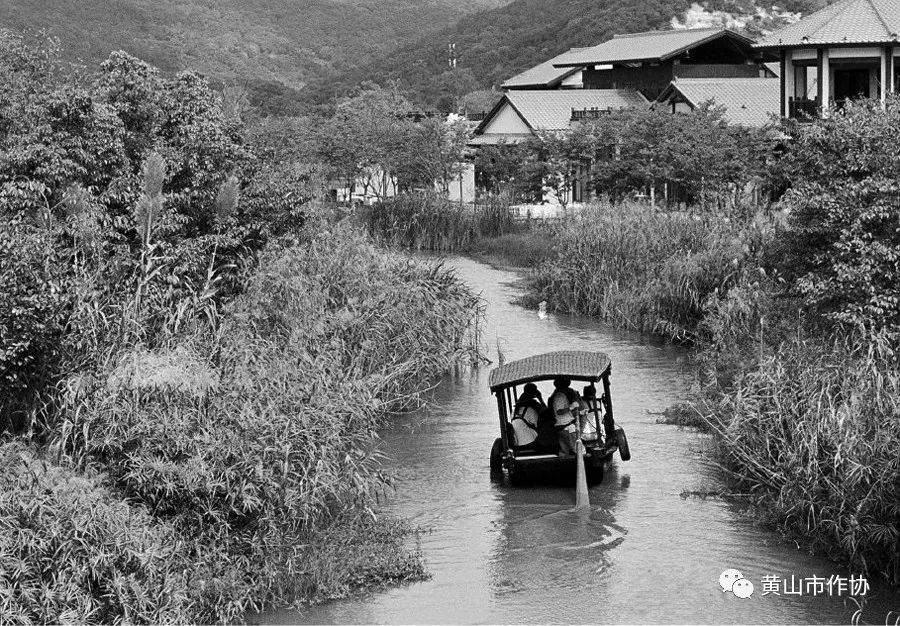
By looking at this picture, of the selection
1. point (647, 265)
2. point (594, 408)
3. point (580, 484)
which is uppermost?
point (647, 265)

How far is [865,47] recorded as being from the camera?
40312 millimetres

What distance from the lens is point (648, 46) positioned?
63.2m

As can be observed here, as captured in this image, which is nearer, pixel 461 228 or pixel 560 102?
pixel 461 228

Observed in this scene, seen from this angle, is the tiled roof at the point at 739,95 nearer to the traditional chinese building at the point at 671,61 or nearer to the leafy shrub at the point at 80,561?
the traditional chinese building at the point at 671,61

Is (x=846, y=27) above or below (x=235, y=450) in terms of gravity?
above

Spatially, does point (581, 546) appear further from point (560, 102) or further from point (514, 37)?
point (514, 37)

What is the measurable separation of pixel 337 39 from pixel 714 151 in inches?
4507

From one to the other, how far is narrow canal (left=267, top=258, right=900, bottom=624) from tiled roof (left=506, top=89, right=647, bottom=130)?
36796 millimetres

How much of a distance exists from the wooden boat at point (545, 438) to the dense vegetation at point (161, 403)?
2164 mm

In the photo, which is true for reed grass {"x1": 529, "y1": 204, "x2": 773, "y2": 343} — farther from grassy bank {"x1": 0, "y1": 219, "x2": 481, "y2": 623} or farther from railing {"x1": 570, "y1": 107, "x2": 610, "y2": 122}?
railing {"x1": 570, "y1": 107, "x2": 610, "y2": 122}

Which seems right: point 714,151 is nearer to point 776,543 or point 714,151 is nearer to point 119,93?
point 119,93

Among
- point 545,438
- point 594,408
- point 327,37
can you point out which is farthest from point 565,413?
point 327,37

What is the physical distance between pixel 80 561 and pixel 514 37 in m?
105

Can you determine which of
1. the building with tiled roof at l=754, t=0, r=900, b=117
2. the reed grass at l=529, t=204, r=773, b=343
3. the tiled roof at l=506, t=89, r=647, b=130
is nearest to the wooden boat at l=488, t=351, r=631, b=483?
the reed grass at l=529, t=204, r=773, b=343
